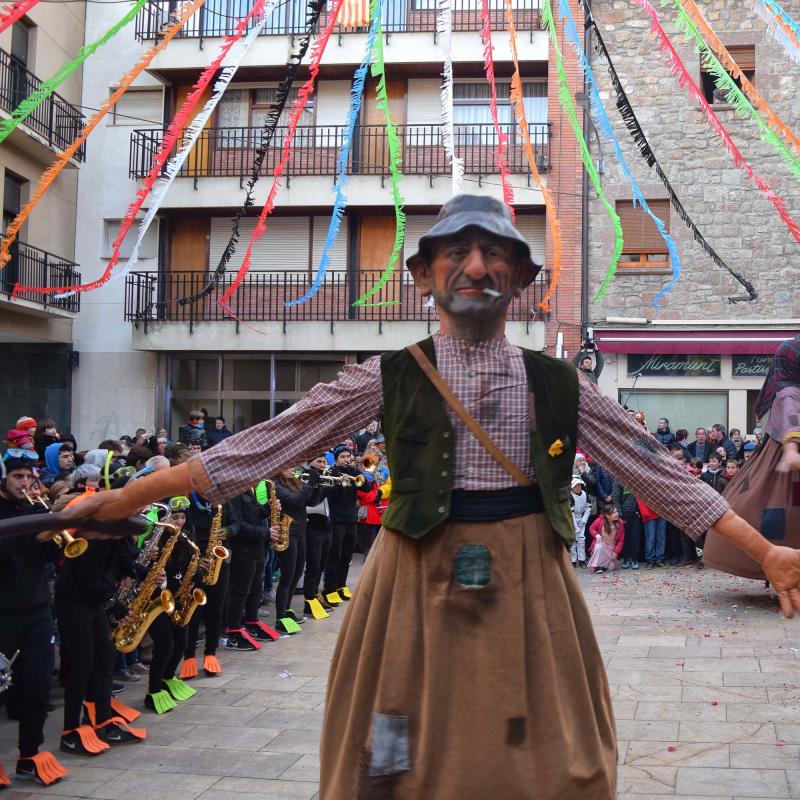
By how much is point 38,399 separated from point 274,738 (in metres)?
18.5

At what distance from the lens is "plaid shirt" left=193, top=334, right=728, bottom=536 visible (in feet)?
10.6

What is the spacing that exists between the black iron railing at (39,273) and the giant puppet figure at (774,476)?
15.7 m

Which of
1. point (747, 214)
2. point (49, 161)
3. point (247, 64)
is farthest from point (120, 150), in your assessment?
point (747, 214)

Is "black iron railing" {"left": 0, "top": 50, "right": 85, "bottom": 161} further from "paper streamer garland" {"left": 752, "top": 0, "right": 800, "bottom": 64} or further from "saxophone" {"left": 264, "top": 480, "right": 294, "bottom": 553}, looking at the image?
"paper streamer garland" {"left": 752, "top": 0, "right": 800, "bottom": 64}

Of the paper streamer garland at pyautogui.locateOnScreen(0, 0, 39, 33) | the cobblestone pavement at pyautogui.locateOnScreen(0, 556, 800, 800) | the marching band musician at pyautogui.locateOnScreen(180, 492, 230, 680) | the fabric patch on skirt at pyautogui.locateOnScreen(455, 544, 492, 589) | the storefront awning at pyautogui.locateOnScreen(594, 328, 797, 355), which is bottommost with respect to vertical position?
the cobblestone pavement at pyautogui.locateOnScreen(0, 556, 800, 800)

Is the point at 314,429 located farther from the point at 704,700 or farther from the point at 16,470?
the point at 704,700

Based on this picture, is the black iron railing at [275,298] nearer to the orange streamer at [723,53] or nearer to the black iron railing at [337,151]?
the black iron railing at [337,151]

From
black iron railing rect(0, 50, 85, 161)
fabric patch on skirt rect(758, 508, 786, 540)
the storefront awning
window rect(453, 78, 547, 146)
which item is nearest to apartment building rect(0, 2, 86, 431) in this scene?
black iron railing rect(0, 50, 85, 161)

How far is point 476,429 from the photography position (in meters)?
3.25

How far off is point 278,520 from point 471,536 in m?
7.10

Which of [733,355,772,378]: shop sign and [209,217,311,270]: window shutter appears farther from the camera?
[209,217,311,270]: window shutter

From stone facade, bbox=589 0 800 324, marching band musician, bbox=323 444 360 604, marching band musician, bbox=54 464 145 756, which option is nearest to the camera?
Result: marching band musician, bbox=54 464 145 756

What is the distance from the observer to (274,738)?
6699mm

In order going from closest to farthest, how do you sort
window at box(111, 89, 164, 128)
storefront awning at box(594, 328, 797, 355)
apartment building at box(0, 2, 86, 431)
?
1. apartment building at box(0, 2, 86, 431)
2. storefront awning at box(594, 328, 797, 355)
3. window at box(111, 89, 164, 128)
